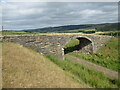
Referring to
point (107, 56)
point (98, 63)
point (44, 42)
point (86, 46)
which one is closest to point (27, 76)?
point (44, 42)

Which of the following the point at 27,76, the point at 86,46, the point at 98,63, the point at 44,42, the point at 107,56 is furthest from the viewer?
the point at 86,46

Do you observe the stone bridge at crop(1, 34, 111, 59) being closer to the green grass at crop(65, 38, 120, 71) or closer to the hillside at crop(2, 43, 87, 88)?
the green grass at crop(65, 38, 120, 71)

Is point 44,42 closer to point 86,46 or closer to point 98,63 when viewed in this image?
point 98,63

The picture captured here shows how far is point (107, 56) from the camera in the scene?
26.6m

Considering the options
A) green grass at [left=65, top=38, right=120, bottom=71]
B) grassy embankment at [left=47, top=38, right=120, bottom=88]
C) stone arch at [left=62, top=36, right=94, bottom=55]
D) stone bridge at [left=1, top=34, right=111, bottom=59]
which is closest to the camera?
grassy embankment at [left=47, top=38, right=120, bottom=88]

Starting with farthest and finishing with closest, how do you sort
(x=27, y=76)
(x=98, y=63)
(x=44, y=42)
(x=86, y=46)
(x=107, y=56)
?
(x=86, y=46), (x=107, y=56), (x=98, y=63), (x=44, y=42), (x=27, y=76)

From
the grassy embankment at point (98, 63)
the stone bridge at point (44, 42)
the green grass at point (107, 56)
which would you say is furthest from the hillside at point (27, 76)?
the green grass at point (107, 56)

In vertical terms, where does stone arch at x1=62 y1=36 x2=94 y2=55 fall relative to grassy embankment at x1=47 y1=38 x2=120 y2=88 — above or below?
above

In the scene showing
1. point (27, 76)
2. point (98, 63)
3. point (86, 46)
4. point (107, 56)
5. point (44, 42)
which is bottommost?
point (98, 63)

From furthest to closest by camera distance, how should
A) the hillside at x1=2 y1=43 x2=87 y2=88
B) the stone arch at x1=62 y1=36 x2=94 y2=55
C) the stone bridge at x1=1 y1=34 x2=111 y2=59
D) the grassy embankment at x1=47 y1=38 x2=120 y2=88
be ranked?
the stone arch at x1=62 y1=36 x2=94 y2=55
the stone bridge at x1=1 y1=34 x2=111 y2=59
the grassy embankment at x1=47 y1=38 x2=120 y2=88
the hillside at x1=2 y1=43 x2=87 y2=88

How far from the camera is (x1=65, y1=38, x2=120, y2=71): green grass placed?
73.3 ft

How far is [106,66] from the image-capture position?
845 inches

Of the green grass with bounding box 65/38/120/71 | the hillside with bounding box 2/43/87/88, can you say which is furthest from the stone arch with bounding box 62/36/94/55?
the hillside with bounding box 2/43/87/88

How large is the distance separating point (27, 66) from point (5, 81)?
Result: 2575 millimetres
